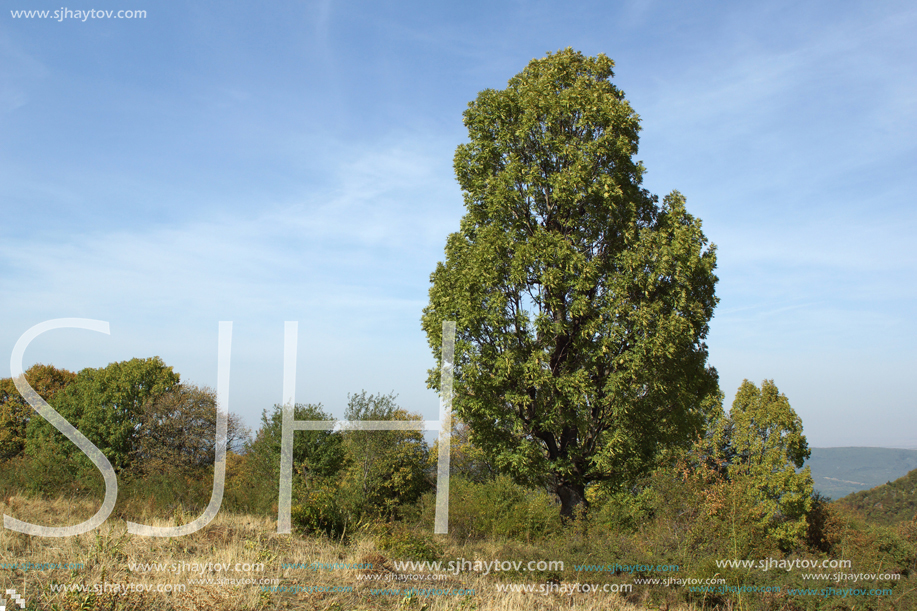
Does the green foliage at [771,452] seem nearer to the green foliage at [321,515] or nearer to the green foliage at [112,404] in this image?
the green foliage at [321,515]

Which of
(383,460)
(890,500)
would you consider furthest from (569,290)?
(890,500)

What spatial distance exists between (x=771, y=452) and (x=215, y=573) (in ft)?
97.9

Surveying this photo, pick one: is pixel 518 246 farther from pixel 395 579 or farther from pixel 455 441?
pixel 455 441

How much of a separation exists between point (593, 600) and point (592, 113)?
970cm

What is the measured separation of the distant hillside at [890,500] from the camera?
49.0 meters

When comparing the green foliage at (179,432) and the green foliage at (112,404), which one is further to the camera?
the green foliage at (112,404)

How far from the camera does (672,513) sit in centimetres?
1077

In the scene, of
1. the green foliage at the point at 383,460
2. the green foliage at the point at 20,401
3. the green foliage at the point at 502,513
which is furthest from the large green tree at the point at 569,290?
the green foliage at the point at 20,401

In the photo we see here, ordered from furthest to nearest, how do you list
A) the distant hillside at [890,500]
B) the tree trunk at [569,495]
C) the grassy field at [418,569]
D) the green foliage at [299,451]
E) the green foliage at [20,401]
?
the distant hillside at [890,500] → the green foliage at [20,401] → the green foliage at [299,451] → the tree trunk at [569,495] → the grassy field at [418,569]

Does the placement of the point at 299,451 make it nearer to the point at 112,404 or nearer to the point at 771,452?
the point at 112,404

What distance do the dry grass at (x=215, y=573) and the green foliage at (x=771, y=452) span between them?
22.3 meters

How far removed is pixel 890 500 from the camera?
54938 mm

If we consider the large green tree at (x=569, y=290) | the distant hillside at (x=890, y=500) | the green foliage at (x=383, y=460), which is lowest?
the distant hillside at (x=890, y=500)

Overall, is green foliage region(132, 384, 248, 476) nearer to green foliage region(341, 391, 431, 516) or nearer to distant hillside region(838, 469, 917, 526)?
green foliage region(341, 391, 431, 516)
